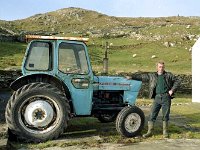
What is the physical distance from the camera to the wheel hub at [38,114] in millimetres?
10227

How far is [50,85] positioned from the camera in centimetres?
1031

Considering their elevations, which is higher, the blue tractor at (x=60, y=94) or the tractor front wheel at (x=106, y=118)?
the blue tractor at (x=60, y=94)

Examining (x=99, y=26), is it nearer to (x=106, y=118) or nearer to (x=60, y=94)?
(x=106, y=118)

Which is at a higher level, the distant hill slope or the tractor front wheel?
the distant hill slope

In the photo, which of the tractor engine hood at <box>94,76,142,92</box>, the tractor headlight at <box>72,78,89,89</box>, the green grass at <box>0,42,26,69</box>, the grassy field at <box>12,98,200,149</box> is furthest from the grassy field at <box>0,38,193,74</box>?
the tractor headlight at <box>72,78,89,89</box>

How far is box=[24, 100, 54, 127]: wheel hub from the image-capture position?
10227 millimetres

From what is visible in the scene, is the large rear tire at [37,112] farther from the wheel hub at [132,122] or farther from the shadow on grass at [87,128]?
the wheel hub at [132,122]

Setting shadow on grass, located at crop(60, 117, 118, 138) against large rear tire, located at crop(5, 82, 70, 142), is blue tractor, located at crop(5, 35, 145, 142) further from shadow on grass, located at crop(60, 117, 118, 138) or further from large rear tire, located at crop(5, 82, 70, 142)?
shadow on grass, located at crop(60, 117, 118, 138)

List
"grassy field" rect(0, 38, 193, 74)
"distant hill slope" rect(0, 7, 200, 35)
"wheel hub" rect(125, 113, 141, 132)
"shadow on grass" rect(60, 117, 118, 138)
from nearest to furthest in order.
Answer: "wheel hub" rect(125, 113, 141, 132), "shadow on grass" rect(60, 117, 118, 138), "grassy field" rect(0, 38, 193, 74), "distant hill slope" rect(0, 7, 200, 35)

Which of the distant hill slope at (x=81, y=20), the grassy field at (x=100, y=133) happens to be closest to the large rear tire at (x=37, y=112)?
the grassy field at (x=100, y=133)

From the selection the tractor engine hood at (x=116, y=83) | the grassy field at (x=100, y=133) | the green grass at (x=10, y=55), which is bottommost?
the grassy field at (x=100, y=133)

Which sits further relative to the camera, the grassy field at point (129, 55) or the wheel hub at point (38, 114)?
the grassy field at point (129, 55)

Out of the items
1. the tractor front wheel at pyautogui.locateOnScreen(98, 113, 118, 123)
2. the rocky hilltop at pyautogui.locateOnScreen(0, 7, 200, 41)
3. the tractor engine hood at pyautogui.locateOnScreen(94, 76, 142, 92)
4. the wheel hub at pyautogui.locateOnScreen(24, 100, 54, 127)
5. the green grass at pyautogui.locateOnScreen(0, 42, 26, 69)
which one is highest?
the rocky hilltop at pyautogui.locateOnScreen(0, 7, 200, 41)

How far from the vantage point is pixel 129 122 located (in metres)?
11.0
